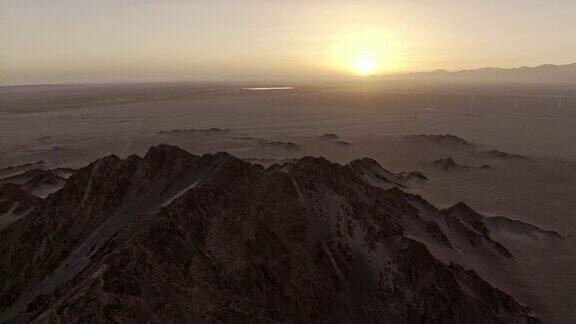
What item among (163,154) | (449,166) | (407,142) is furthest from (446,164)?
(163,154)

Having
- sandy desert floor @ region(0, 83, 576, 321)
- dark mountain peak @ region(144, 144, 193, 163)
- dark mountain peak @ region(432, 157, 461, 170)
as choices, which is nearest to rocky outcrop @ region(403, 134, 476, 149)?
sandy desert floor @ region(0, 83, 576, 321)

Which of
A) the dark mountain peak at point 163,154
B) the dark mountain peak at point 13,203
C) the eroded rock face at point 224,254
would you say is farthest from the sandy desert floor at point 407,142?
the dark mountain peak at point 13,203

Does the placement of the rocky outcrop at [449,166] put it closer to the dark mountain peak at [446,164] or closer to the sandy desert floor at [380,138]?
the dark mountain peak at [446,164]

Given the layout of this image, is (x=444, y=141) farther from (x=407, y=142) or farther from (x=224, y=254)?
(x=224, y=254)

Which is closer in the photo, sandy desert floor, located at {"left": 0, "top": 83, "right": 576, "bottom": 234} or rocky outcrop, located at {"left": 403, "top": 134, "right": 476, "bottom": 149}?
sandy desert floor, located at {"left": 0, "top": 83, "right": 576, "bottom": 234}

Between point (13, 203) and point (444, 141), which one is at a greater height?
point (13, 203)

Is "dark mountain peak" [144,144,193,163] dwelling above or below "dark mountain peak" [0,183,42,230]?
above

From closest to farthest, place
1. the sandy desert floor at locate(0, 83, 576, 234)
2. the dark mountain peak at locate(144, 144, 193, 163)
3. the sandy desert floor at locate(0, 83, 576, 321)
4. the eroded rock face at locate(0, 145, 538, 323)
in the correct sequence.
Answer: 1. the eroded rock face at locate(0, 145, 538, 323)
2. the dark mountain peak at locate(144, 144, 193, 163)
3. the sandy desert floor at locate(0, 83, 576, 321)
4. the sandy desert floor at locate(0, 83, 576, 234)

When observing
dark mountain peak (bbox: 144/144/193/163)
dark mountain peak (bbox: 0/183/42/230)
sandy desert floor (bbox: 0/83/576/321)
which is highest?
dark mountain peak (bbox: 144/144/193/163)

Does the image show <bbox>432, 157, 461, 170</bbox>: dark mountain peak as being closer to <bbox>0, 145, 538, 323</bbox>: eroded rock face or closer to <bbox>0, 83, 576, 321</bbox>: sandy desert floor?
<bbox>0, 83, 576, 321</bbox>: sandy desert floor

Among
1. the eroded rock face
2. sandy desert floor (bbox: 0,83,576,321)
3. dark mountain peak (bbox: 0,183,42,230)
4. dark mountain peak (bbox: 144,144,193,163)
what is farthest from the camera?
sandy desert floor (bbox: 0,83,576,321)

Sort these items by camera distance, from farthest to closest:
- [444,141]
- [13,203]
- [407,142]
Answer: [407,142]
[444,141]
[13,203]
